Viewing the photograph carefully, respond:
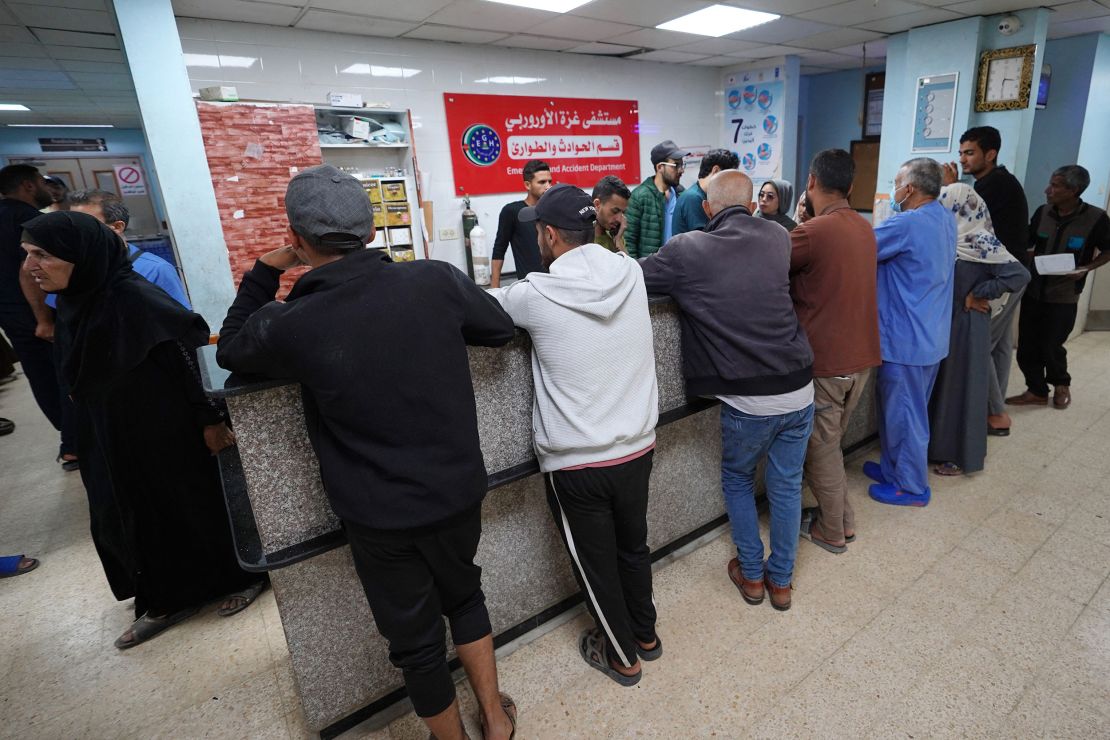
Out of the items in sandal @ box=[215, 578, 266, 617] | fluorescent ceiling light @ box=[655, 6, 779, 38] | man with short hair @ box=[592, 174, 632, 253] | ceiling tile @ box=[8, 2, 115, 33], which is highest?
ceiling tile @ box=[8, 2, 115, 33]

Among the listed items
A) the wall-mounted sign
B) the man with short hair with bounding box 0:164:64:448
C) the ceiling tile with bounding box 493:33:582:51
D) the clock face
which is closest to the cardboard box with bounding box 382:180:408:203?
the ceiling tile with bounding box 493:33:582:51

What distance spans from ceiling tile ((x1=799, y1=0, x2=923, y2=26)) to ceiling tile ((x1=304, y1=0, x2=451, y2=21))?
3129 millimetres

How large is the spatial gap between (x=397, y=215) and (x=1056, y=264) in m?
4.58

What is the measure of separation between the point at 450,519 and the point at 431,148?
457 centimetres

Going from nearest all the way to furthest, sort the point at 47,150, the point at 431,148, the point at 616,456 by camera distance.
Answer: the point at 616,456 → the point at 431,148 → the point at 47,150

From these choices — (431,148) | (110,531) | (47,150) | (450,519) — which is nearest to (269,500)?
(450,519)

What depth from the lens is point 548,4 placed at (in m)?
4.12

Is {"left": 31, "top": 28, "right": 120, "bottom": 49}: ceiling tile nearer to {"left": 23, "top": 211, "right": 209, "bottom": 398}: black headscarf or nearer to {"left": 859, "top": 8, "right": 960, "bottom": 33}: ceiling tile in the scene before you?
{"left": 23, "top": 211, "right": 209, "bottom": 398}: black headscarf

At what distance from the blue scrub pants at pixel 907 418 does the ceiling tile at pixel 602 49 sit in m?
4.37

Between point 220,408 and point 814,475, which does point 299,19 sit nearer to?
point 220,408

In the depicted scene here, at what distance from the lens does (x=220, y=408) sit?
2121 millimetres

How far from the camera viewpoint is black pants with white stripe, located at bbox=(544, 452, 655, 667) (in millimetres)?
1599

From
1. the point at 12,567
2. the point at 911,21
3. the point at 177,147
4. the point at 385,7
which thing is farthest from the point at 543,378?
the point at 911,21

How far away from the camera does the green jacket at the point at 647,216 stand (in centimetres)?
357
